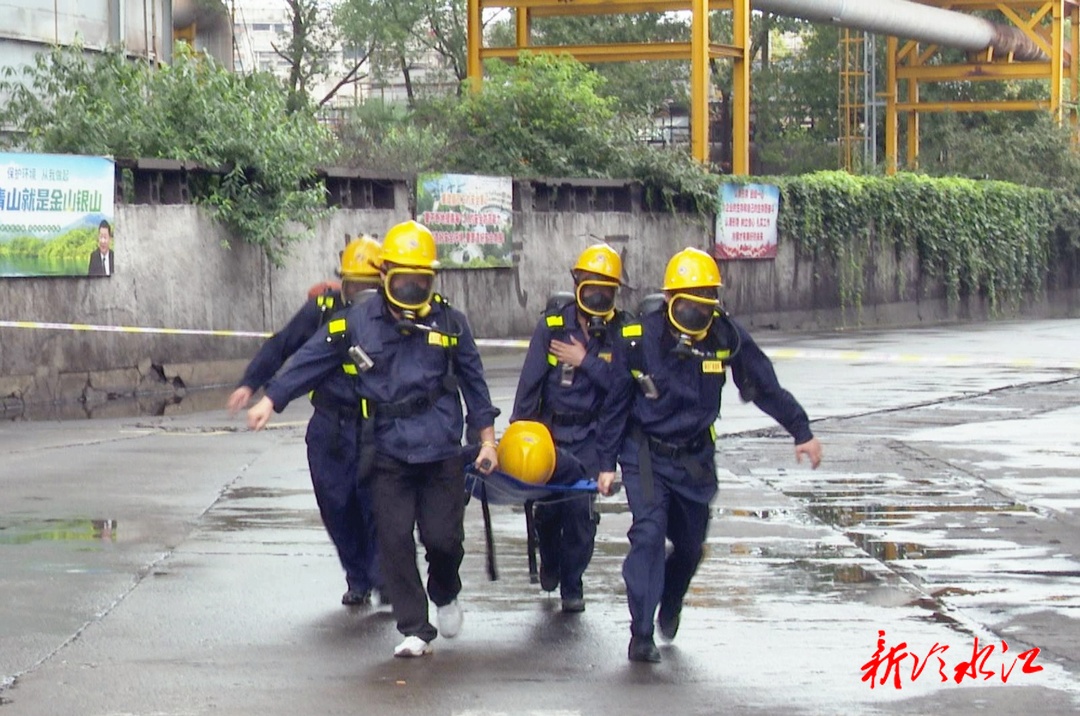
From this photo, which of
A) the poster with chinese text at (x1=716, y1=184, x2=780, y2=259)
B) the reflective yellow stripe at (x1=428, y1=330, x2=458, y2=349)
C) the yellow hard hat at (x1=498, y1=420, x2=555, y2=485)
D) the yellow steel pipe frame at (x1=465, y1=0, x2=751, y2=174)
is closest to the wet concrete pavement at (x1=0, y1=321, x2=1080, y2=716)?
the yellow hard hat at (x1=498, y1=420, x2=555, y2=485)

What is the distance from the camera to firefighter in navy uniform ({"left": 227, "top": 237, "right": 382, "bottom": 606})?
8.30 m

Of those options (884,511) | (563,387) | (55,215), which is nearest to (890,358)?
(55,215)

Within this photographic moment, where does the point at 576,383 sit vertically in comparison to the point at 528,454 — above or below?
above

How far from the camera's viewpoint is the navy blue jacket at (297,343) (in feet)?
27.4

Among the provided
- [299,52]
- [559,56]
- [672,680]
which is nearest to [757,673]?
[672,680]

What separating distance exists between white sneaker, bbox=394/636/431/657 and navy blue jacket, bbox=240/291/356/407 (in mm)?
1341

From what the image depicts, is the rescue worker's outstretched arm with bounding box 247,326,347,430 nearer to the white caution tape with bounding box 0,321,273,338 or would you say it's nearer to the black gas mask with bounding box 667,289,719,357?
the black gas mask with bounding box 667,289,719,357

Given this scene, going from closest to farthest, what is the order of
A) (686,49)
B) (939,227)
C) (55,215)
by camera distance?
(55,215) → (686,49) → (939,227)

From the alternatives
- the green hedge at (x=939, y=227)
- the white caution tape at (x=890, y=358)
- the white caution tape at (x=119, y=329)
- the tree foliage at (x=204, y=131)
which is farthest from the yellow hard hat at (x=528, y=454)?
the green hedge at (x=939, y=227)

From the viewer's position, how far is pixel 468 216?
25766 millimetres

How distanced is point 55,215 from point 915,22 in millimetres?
26580

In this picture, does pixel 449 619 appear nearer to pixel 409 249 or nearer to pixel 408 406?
pixel 408 406

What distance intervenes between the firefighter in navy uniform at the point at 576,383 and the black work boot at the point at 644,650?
0.99m

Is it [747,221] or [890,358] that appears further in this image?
[747,221]
